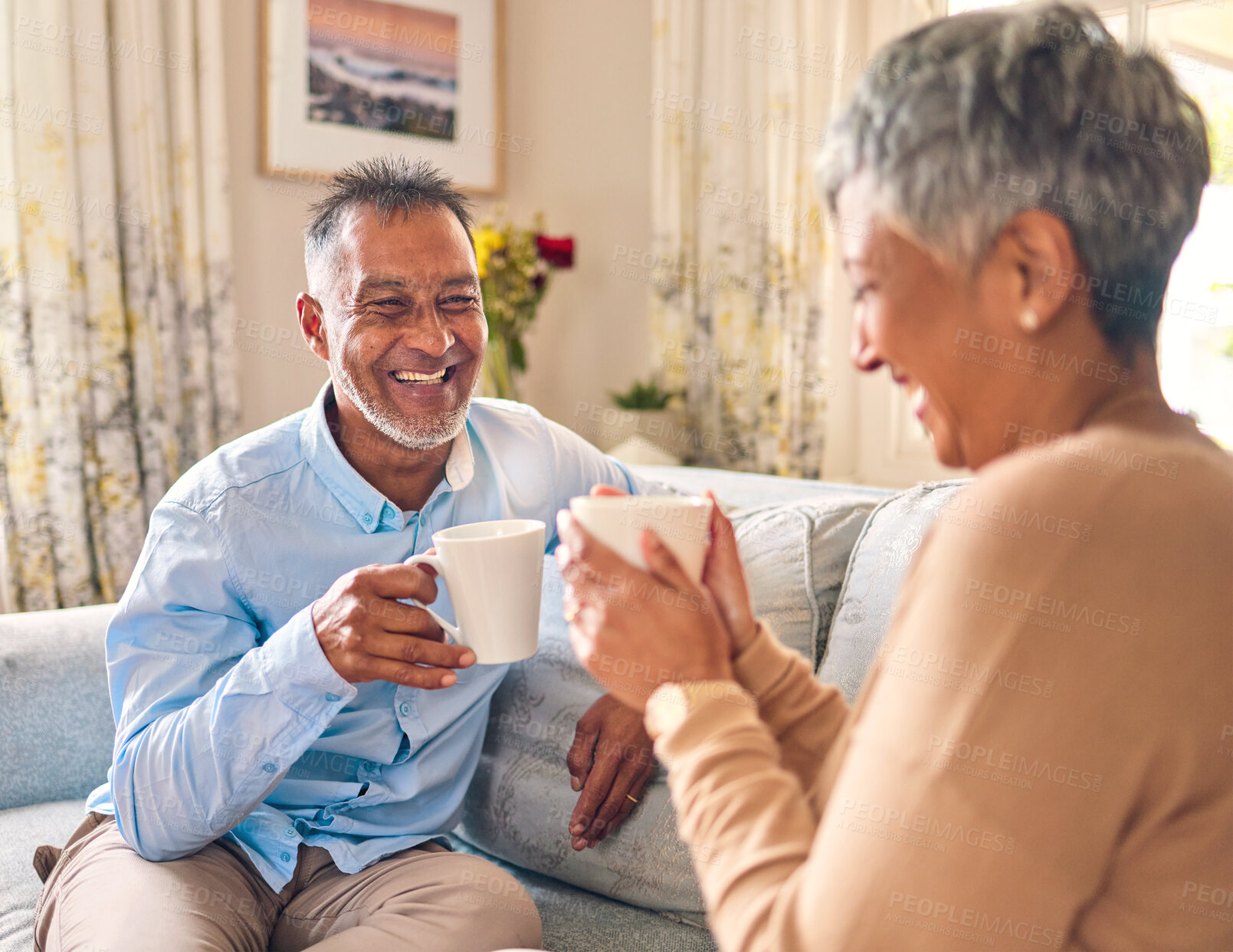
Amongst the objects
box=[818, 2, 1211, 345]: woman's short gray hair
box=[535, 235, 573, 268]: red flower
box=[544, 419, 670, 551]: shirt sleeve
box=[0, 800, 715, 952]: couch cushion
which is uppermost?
box=[535, 235, 573, 268]: red flower

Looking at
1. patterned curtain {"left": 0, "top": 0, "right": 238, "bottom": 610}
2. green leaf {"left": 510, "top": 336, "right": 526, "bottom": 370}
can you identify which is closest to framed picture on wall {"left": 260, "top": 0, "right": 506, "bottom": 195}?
patterned curtain {"left": 0, "top": 0, "right": 238, "bottom": 610}

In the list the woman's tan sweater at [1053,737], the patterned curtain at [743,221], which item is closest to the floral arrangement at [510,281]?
the patterned curtain at [743,221]

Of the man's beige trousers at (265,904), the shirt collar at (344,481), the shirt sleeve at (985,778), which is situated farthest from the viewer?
the shirt collar at (344,481)

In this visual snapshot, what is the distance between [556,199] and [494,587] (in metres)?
2.90

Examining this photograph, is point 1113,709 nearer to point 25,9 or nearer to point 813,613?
point 813,613

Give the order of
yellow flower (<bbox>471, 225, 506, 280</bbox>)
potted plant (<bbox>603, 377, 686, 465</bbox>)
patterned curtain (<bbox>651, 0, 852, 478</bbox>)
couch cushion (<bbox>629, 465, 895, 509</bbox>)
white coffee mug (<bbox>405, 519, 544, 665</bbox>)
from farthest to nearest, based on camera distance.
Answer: yellow flower (<bbox>471, 225, 506, 280</bbox>) → potted plant (<bbox>603, 377, 686, 465</bbox>) → patterned curtain (<bbox>651, 0, 852, 478</bbox>) → couch cushion (<bbox>629, 465, 895, 509</bbox>) → white coffee mug (<bbox>405, 519, 544, 665</bbox>)

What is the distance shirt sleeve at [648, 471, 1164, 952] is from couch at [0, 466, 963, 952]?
698 millimetres

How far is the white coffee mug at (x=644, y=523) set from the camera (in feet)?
2.25

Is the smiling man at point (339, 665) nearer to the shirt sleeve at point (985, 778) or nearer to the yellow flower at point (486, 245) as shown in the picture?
the shirt sleeve at point (985, 778)

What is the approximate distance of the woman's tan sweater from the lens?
484 millimetres

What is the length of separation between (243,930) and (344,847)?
15 cm

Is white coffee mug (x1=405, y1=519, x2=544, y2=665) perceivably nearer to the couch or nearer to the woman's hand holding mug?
the woman's hand holding mug

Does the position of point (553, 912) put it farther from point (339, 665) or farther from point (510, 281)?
point (510, 281)

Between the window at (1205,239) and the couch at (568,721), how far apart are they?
1.00 m
